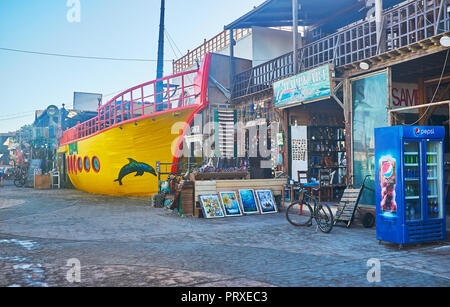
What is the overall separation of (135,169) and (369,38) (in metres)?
12.2

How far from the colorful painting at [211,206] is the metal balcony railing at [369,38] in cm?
538

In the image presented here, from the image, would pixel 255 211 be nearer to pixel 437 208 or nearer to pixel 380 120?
pixel 380 120

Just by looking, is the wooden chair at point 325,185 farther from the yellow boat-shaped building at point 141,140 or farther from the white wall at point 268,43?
the white wall at point 268,43

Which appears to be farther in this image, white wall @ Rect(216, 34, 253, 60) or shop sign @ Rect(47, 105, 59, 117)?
shop sign @ Rect(47, 105, 59, 117)

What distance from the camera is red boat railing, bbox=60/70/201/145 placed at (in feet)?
55.6

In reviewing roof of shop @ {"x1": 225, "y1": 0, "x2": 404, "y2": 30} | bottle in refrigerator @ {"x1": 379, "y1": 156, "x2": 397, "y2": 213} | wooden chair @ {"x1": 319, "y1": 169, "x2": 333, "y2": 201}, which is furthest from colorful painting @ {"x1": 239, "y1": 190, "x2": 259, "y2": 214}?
roof of shop @ {"x1": 225, "y1": 0, "x2": 404, "y2": 30}

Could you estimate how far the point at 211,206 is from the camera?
11.9m

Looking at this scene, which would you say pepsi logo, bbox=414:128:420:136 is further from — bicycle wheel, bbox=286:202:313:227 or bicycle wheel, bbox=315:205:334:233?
bicycle wheel, bbox=286:202:313:227

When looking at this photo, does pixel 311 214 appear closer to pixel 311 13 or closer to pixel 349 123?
pixel 349 123

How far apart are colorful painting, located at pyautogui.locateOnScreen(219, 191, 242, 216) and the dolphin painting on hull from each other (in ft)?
24.3

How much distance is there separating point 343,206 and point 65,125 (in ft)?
88.9

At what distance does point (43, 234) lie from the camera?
9.21m
